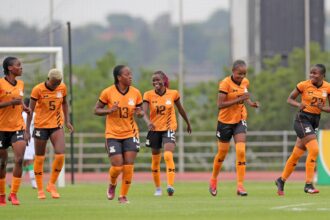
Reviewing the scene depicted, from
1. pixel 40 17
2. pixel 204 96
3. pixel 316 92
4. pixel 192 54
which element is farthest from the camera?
pixel 192 54

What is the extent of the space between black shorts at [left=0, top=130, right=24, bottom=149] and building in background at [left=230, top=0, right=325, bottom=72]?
3555 centimetres

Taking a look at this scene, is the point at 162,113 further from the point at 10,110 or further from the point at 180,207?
the point at 180,207

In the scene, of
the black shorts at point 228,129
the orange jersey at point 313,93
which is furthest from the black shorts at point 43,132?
the orange jersey at point 313,93

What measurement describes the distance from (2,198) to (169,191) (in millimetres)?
3459

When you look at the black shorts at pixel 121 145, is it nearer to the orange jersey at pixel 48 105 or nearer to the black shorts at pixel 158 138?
the orange jersey at pixel 48 105

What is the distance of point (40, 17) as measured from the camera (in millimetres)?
45188

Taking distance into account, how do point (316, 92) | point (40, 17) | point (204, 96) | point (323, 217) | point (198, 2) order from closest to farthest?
1. point (323, 217)
2. point (316, 92)
3. point (40, 17)
4. point (204, 96)
5. point (198, 2)

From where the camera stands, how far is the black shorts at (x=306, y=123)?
Answer: 2278 cm

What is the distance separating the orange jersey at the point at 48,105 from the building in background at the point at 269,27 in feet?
110

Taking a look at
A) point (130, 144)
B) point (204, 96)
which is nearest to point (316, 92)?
point (130, 144)

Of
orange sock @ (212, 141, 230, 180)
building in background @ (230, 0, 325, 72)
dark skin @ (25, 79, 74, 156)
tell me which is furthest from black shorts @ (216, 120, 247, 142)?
building in background @ (230, 0, 325, 72)

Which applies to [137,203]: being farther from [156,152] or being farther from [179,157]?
[179,157]

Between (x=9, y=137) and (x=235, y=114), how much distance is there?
4207mm

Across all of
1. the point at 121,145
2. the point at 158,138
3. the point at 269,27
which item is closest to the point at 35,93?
the point at 158,138
